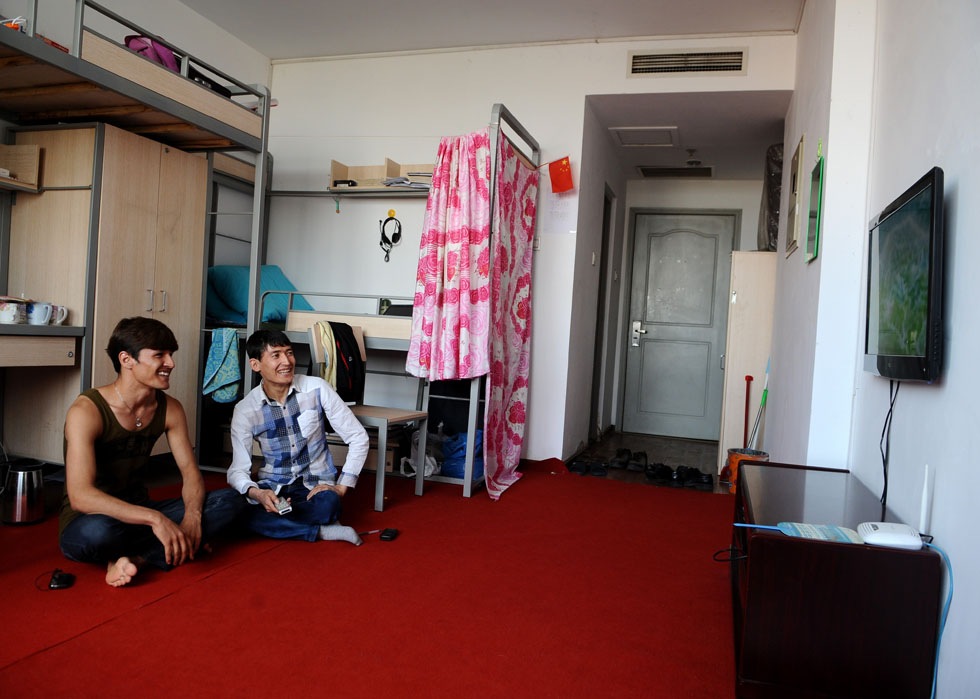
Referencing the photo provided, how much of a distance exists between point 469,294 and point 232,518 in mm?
1613

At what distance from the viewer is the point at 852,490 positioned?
7.38 feet

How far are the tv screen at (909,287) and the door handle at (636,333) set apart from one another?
15.9 feet

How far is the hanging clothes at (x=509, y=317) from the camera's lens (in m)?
3.92

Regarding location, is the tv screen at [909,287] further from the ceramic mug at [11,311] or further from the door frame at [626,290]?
the door frame at [626,290]

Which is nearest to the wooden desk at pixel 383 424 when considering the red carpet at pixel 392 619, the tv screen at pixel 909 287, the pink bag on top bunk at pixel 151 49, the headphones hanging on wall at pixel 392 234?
the red carpet at pixel 392 619

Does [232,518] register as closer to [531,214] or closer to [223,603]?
[223,603]

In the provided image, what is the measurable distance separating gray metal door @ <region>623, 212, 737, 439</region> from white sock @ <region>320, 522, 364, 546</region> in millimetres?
4714

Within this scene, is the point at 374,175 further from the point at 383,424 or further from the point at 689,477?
the point at 689,477

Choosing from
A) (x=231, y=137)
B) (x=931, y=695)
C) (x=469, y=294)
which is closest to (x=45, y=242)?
(x=231, y=137)

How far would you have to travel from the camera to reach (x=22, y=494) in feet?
9.38

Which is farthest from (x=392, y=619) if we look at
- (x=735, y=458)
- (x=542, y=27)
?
(x=542, y=27)

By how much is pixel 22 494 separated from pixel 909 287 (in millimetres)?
3116

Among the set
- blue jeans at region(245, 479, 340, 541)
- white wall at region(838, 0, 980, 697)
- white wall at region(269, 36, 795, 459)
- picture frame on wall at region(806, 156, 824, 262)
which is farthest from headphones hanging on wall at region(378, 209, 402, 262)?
white wall at region(838, 0, 980, 697)

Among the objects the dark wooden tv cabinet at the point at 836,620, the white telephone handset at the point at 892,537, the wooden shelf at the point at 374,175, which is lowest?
the dark wooden tv cabinet at the point at 836,620
